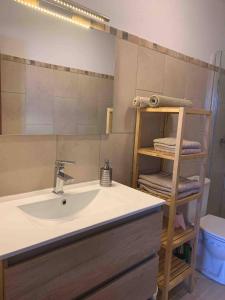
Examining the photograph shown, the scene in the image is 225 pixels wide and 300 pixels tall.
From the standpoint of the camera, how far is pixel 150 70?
1625 millimetres

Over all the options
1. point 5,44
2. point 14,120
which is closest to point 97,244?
point 14,120

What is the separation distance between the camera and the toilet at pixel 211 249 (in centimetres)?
185

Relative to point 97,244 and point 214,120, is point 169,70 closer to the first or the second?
point 214,120

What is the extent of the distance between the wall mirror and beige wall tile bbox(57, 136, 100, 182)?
0.16 ft

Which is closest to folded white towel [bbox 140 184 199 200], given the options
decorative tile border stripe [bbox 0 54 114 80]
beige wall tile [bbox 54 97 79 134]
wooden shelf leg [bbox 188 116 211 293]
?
wooden shelf leg [bbox 188 116 211 293]

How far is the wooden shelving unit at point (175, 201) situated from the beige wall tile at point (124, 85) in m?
0.09

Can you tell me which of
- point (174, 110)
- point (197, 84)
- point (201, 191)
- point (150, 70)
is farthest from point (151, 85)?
point (201, 191)

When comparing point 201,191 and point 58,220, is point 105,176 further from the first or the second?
point 201,191

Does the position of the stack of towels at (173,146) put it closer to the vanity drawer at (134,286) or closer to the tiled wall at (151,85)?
the tiled wall at (151,85)

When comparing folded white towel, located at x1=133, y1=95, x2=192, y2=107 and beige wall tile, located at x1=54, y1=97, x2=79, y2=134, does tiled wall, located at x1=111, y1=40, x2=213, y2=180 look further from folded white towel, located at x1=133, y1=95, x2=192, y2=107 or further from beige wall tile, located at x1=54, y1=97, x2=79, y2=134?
beige wall tile, located at x1=54, y1=97, x2=79, y2=134

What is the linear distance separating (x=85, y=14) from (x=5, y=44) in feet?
1.49

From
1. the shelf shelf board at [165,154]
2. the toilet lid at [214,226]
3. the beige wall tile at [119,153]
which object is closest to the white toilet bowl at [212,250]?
the toilet lid at [214,226]

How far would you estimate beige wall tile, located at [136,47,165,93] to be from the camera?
5.12 feet

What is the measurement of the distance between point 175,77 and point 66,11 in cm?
94
